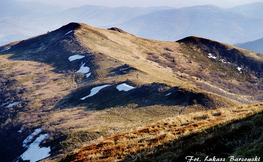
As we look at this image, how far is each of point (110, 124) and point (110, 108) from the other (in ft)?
31.5

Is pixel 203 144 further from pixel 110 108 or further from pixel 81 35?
pixel 81 35

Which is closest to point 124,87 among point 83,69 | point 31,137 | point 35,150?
point 31,137

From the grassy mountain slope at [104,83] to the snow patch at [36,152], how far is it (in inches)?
55.7

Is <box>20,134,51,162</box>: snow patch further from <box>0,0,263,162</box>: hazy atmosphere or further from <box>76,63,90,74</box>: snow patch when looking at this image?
<box>76,63,90,74</box>: snow patch

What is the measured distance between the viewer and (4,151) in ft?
123

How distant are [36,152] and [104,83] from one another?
97.8 ft

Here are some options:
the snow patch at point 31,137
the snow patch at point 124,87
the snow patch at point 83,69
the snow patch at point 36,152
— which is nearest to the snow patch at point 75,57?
the snow patch at point 83,69

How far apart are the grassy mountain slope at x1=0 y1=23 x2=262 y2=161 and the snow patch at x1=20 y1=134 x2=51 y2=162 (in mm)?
1415

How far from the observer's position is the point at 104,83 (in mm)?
57469

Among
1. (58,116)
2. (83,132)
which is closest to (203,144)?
(83,132)

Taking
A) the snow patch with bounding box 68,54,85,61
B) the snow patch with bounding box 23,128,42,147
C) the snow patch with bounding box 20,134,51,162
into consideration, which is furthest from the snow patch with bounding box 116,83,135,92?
the snow patch with bounding box 68,54,85,61

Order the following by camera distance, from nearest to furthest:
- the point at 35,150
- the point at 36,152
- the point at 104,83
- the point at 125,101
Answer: the point at 36,152 → the point at 35,150 → the point at 125,101 → the point at 104,83

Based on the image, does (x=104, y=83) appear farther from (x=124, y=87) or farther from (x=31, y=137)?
(x=31, y=137)

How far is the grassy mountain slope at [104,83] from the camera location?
1463 inches
